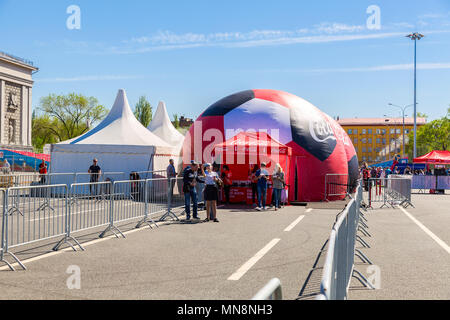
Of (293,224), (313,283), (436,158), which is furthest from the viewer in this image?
(436,158)

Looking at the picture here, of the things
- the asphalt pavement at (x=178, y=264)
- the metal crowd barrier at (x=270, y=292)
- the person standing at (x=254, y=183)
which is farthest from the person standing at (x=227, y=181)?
the metal crowd barrier at (x=270, y=292)

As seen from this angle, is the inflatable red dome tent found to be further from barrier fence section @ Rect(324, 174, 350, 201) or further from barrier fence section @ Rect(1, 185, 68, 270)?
barrier fence section @ Rect(1, 185, 68, 270)

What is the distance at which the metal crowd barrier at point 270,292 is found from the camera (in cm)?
244

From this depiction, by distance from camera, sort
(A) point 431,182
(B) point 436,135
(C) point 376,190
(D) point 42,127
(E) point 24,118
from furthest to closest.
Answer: (B) point 436,135 → (D) point 42,127 → (E) point 24,118 → (A) point 431,182 → (C) point 376,190

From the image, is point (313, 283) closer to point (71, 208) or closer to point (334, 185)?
point (71, 208)

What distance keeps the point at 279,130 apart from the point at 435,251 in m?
10.9

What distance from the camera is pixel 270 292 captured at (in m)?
2.55

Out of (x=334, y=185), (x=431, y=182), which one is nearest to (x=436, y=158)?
(x=431, y=182)

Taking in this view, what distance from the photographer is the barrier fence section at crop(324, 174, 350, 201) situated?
19.8 m

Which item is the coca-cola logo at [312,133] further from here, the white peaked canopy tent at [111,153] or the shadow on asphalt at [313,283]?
the shadow on asphalt at [313,283]

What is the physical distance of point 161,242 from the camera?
375 inches

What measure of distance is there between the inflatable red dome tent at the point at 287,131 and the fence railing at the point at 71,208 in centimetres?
665

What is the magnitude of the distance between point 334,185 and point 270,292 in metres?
18.2
